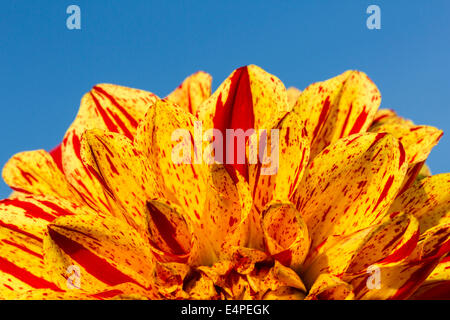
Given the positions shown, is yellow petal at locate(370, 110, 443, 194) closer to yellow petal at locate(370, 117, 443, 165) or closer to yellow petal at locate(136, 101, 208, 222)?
yellow petal at locate(370, 117, 443, 165)

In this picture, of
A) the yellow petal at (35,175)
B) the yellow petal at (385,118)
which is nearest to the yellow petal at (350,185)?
the yellow petal at (35,175)

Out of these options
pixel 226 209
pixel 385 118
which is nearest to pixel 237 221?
pixel 226 209

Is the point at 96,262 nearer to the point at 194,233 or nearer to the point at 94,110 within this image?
the point at 194,233

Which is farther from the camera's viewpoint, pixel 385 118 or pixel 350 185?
pixel 385 118

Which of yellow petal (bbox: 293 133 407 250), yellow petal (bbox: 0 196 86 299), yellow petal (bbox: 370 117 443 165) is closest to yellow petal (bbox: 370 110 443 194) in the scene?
yellow petal (bbox: 370 117 443 165)

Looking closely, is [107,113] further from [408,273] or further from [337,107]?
[408,273]

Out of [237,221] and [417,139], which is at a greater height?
[417,139]

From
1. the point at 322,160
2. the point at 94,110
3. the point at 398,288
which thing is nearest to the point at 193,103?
the point at 94,110
